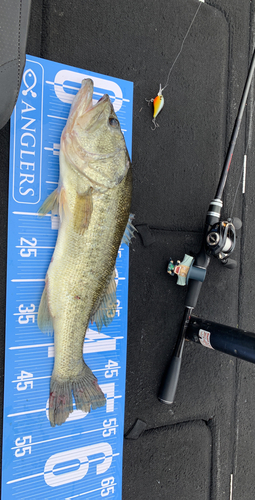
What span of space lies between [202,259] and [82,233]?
0.76 m

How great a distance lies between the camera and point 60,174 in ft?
5.12

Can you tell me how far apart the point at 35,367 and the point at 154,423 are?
89 cm

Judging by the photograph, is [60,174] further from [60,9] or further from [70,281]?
[60,9]

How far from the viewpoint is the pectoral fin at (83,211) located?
4.76 ft

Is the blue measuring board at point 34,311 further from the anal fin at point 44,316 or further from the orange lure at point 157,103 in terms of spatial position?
the orange lure at point 157,103

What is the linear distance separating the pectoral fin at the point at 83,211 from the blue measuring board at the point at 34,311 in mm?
243

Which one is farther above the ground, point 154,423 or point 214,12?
point 214,12

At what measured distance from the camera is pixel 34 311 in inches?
64.0

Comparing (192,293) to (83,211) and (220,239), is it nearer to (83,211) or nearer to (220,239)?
(220,239)

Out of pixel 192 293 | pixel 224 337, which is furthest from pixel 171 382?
pixel 192 293

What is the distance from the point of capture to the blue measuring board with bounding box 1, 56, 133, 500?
1587 mm

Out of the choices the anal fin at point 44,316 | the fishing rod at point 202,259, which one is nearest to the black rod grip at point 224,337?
the fishing rod at point 202,259

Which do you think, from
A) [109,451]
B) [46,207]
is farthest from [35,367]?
[46,207]

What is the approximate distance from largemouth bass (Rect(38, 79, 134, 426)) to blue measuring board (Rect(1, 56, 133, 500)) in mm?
107
